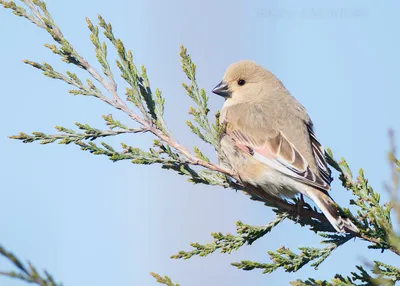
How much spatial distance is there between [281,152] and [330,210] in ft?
2.88

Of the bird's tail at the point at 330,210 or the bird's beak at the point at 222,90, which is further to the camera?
the bird's beak at the point at 222,90

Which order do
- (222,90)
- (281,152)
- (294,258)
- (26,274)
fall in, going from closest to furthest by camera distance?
(26,274) < (294,258) < (281,152) < (222,90)

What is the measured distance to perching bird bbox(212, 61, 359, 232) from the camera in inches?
148

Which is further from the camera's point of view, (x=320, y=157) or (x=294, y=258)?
(x=320, y=157)

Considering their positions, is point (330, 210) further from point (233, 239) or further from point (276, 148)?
point (276, 148)

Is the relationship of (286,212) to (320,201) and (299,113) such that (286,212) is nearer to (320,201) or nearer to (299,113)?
(320,201)

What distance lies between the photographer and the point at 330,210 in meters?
3.33

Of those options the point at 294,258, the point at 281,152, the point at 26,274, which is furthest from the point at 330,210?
the point at 26,274

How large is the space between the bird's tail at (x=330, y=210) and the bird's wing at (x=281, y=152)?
0.05 meters

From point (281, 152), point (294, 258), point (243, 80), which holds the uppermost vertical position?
point (243, 80)

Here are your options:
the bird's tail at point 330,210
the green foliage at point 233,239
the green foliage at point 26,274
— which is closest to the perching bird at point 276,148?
the bird's tail at point 330,210

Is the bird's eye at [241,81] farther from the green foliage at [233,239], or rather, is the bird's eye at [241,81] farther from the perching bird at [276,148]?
the green foliage at [233,239]

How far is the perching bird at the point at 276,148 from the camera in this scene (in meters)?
3.75

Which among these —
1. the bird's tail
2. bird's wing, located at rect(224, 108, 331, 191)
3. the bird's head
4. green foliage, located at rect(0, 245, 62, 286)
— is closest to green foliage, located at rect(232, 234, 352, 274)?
the bird's tail
